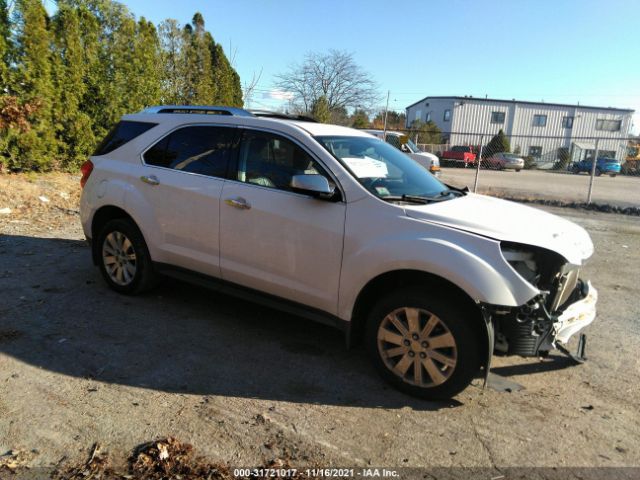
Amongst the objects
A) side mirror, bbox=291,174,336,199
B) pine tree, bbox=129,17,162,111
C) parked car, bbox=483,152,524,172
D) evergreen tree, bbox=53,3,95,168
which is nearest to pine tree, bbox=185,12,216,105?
pine tree, bbox=129,17,162,111

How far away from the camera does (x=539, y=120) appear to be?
53531 millimetres

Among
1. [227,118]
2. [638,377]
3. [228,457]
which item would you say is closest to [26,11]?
[227,118]

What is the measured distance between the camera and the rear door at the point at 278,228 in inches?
141

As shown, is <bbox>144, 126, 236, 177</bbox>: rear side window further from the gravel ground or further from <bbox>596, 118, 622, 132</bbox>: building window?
<bbox>596, 118, 622, 132</bbox>: building window

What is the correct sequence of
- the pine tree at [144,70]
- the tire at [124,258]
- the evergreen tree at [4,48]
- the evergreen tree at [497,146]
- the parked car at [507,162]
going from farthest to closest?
the evergreen tree at [497,146] < the parked car at [507,162] < the pine tree at [144,70] < the evergreen tree at [4,48] < the tire at [124,258]

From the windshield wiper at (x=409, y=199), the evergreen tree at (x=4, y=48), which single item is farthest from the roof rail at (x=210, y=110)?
the evergreen tree at (x=4, y=48)

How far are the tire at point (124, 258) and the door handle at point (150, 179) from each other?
18.7 inches

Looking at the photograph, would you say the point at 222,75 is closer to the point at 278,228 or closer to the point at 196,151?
the point at 196,151

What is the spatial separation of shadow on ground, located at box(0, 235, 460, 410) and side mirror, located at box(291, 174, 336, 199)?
1.34 m

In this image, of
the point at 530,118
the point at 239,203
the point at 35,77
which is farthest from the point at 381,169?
the point at 530,118

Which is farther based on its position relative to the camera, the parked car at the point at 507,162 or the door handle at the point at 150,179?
the parked car at the point at 507,162

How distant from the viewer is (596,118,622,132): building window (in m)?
53.1

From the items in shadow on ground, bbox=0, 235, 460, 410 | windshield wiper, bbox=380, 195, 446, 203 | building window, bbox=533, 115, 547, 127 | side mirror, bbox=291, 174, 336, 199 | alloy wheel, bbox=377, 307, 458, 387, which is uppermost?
building window, bbox=533, 115, 547, 127

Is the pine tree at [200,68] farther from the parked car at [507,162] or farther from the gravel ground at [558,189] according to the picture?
the parked car at [507,162]
